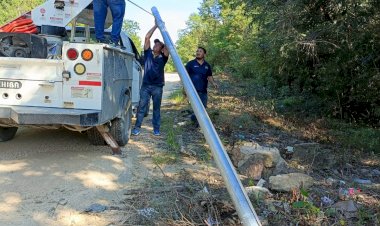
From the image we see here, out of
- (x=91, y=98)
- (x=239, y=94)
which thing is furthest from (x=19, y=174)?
(x=239, y=94)

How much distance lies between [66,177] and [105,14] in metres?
2.50

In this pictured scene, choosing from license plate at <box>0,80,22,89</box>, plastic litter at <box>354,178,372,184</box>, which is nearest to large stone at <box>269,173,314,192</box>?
plastic litter at <box>354,178,372,184</box>

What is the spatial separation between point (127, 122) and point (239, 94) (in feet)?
28.9

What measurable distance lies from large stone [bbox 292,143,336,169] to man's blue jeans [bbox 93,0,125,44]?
336cm

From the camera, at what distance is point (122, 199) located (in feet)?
14.5

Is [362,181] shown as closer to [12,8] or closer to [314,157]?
[314,157]

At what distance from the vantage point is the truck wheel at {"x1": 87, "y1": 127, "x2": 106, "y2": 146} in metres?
6.26

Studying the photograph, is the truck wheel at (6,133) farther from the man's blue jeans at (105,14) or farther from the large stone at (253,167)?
the large stone at (253,167)

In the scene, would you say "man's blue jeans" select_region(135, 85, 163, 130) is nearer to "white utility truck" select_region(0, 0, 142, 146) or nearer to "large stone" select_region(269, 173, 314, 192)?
"white utility truck" select_region(0, 0, 142, 146)

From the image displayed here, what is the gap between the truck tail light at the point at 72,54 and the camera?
17.1ft

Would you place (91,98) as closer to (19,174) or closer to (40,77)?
(40,77)

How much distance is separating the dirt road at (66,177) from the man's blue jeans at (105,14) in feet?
5.64

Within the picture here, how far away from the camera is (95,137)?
20.9ft

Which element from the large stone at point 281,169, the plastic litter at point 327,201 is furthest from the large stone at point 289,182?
the large stone at point 281,169
